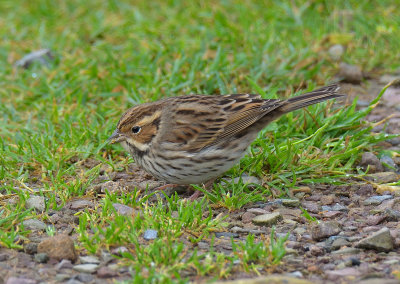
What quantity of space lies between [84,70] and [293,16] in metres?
3.18

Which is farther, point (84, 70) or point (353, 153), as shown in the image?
point (84, 70)

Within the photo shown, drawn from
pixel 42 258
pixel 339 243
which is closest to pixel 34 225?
pixel 42 258

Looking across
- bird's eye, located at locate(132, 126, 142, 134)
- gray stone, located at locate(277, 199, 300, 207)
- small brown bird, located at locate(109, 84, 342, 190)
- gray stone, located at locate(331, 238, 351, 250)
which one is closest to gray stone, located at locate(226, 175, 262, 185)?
small brown bird, located at locate(109, 84, 342, 190)

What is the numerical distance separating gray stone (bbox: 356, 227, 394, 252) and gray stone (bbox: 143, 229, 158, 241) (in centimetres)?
150

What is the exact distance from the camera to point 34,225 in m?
5.38

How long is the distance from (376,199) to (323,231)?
1.01m

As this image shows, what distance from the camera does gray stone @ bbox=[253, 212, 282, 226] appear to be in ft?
17.9

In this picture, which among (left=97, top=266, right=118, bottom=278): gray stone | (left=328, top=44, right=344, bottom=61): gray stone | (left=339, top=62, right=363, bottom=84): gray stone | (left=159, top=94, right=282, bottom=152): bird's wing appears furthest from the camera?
(left=328, top=44, right=344, bottom=61): gray stone

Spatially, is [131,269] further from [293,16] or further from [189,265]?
[293,16]

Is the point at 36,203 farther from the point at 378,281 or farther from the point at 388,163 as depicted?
the point at 388,163

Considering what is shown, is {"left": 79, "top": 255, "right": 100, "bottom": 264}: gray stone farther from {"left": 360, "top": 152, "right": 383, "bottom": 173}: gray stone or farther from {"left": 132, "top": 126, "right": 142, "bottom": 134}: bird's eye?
{"left": 360, "top": 152, "right": 383, "bottom": 173}: gray stone

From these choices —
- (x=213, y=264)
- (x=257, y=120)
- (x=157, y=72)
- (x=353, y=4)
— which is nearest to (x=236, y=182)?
(x=257, y=120)

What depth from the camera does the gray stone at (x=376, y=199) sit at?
5.90 m

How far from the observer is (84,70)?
28.7ft
